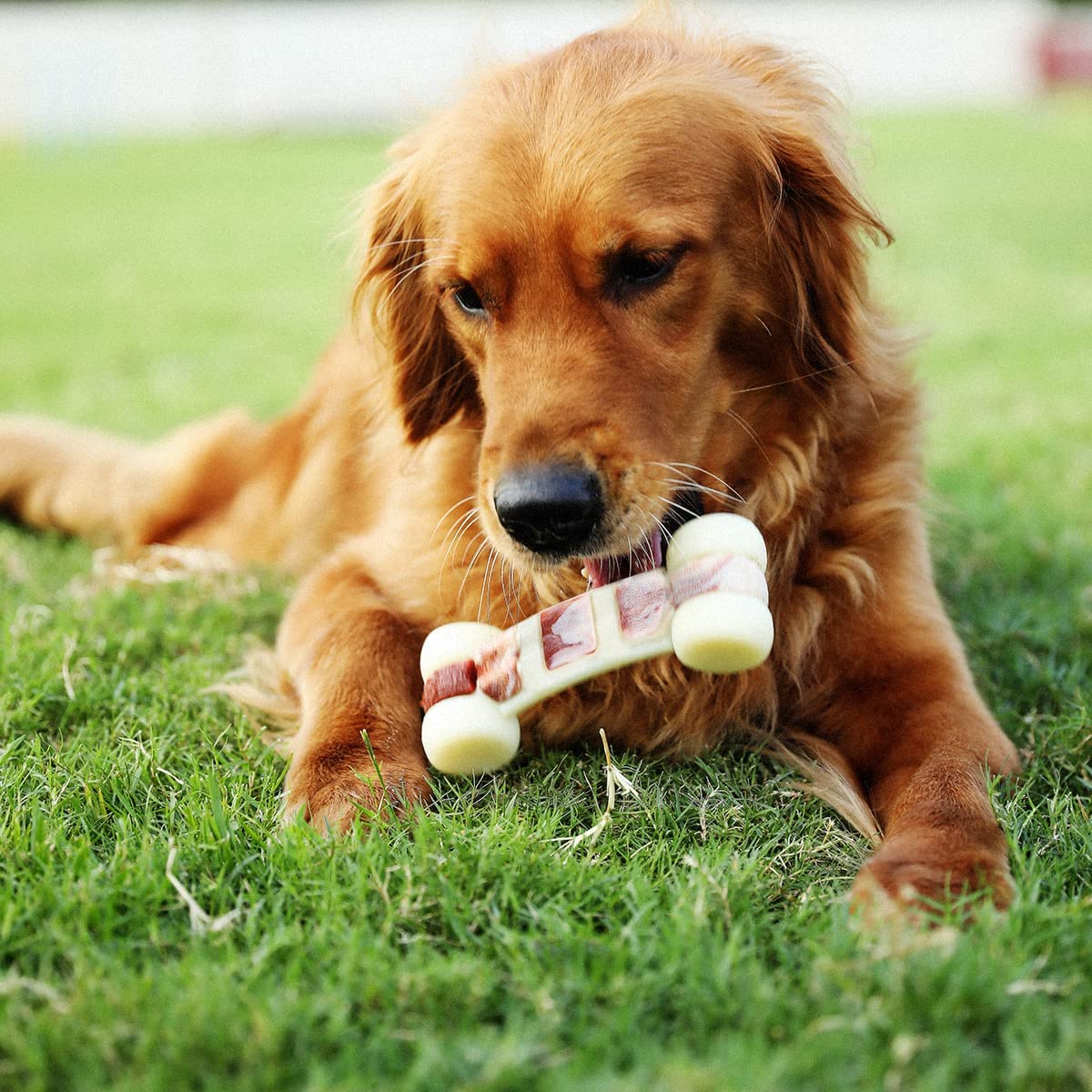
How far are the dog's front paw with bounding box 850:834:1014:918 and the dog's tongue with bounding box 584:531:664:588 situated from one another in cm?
70

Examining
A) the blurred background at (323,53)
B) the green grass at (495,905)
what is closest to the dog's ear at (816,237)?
the green grass at (495,905)

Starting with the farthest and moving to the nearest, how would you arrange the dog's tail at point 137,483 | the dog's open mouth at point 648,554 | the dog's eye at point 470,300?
the dog's tail at point 137,483 → the dog's eye at point 470,300 → the dog's open mouth at point 648,554

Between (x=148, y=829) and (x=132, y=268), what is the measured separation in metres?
9.44

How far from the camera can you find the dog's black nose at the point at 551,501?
2.22 metres

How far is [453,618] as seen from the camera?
2.79m

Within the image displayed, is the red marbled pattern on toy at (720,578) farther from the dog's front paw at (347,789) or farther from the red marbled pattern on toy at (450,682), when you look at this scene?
the dog's front paw at (347,789)

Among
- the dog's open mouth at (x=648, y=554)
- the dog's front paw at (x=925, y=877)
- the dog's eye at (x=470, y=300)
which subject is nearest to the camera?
the dog's front paw at (x=925, y=877)

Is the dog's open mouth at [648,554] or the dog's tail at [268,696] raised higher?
the dog's open mouth at [648,554]

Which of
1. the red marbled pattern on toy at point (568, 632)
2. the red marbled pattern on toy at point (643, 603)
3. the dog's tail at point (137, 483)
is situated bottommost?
the dog's tail at point (137, 483)

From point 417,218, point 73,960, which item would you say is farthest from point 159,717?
point 417,218

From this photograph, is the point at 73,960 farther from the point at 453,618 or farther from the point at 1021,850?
the point at 1021,850

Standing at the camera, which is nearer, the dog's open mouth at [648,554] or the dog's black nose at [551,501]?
the dog's black nose at [551,501]

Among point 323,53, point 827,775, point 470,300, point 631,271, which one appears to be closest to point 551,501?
point 631,271

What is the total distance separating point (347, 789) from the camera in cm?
227
